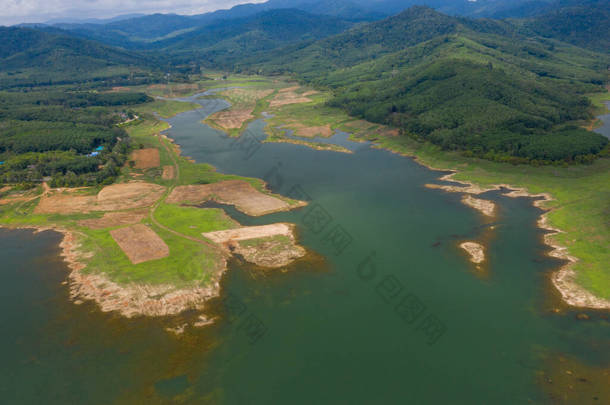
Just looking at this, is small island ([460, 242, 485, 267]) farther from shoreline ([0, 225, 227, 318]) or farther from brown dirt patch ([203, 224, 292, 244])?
shoreline ([0, 225, 227, 318])

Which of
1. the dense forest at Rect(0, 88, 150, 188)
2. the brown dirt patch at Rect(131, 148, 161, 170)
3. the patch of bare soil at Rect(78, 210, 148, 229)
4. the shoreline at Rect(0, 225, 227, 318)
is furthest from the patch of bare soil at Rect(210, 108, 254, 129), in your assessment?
the shoreline at Rect(0, 225, 227, 318)

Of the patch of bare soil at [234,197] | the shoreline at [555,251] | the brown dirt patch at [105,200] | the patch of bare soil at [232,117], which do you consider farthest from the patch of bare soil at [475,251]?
the patch of bare soil at [232,117]

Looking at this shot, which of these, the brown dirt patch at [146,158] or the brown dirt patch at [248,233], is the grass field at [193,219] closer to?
the brown dirt patch at [248,233]

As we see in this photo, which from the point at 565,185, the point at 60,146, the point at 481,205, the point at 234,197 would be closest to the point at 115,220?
the point at 234,197

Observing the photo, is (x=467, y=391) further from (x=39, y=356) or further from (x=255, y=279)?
(x=39, y=356)

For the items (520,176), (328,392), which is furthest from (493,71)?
(328,392)

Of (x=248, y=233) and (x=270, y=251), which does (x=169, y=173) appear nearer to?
(x=248, y=233)
